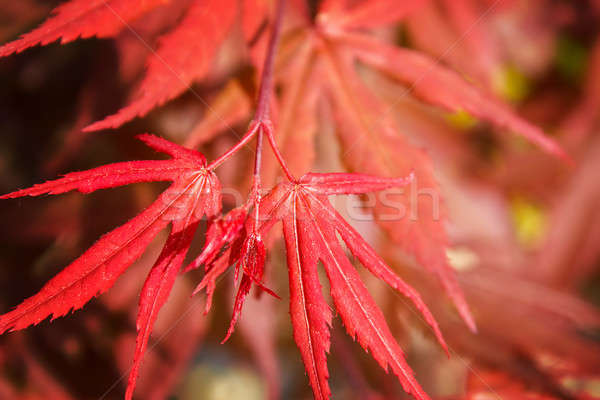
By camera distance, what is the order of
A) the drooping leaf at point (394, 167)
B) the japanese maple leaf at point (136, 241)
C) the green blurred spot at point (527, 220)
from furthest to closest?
the green blurred spot at point (527, 220), the drooping leaf at point (394, 167), the japanese maple leaf at point (136, 241)

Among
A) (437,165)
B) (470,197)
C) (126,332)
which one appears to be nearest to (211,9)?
(126,332)

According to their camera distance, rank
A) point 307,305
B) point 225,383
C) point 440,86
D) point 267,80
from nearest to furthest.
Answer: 1. point 307,305
2. point 267,80
3. point 440,86
4. point 225,383

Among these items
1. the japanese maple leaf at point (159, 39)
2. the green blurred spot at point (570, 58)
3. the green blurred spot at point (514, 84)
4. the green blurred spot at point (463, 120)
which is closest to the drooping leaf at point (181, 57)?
the japanese maple leaf at point (159, 39)

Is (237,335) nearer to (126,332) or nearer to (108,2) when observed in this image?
(126,332)

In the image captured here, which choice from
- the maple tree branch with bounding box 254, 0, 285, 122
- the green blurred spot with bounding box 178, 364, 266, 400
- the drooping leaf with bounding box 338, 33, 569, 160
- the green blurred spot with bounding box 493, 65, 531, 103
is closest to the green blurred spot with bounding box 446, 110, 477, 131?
the green blurred spot with bounding box 493, 65, 531, 103

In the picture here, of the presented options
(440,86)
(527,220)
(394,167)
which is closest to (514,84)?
(527,220)

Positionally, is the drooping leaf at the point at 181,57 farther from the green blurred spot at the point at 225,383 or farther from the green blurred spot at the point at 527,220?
the green blurred spot at the point at 527,220

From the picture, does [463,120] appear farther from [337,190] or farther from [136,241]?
[136,241]
